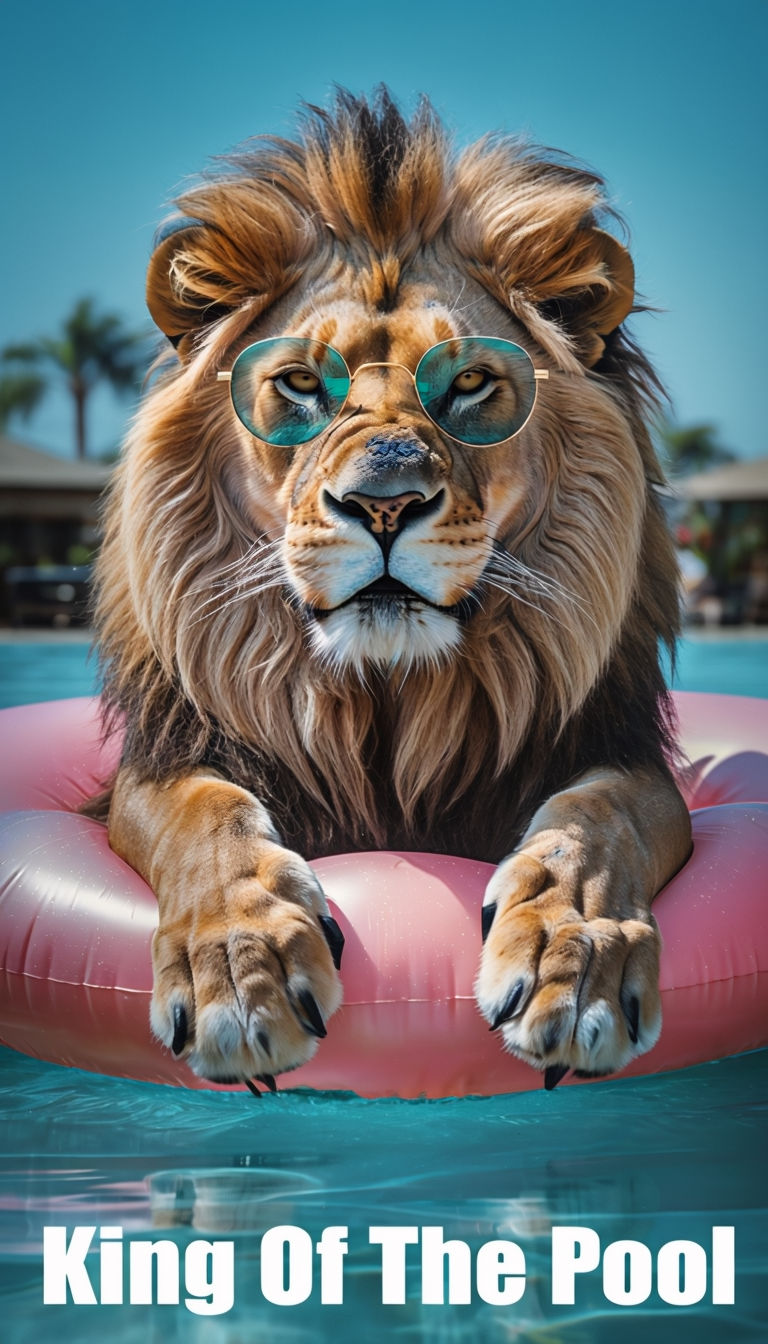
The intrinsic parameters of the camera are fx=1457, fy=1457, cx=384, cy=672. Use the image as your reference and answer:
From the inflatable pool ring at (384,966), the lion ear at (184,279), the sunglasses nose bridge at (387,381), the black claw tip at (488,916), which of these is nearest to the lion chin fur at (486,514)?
the lion ear at (184,279)

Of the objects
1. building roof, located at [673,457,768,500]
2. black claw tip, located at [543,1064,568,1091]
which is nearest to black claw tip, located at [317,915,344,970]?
Answer: black claw tip, located at [543,1064,568,1091]

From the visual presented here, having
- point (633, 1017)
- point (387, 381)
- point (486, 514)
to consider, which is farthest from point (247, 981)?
point (387, 381)

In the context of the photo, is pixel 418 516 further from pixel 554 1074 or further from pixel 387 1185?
pixel 387 1185

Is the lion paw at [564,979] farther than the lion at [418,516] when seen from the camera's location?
No

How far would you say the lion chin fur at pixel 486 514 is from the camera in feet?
8.89

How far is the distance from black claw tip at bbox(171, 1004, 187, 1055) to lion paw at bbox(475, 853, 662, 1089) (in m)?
0.45

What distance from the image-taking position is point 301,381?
8.64 feet

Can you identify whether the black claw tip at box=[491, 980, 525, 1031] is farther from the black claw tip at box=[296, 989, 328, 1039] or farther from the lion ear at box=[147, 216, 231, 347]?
the lion ear at box=[147, 216, 231, 347]

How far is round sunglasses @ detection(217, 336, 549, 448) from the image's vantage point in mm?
2588

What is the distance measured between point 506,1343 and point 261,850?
3.06 feet

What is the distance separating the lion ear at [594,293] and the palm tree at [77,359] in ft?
134

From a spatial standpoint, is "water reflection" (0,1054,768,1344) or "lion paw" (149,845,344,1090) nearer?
"water reflection" (0,1054,768,1344)

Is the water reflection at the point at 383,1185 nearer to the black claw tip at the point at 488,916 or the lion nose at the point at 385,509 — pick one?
the black claw tip at the point at 488,916

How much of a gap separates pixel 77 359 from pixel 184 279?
4173cm
